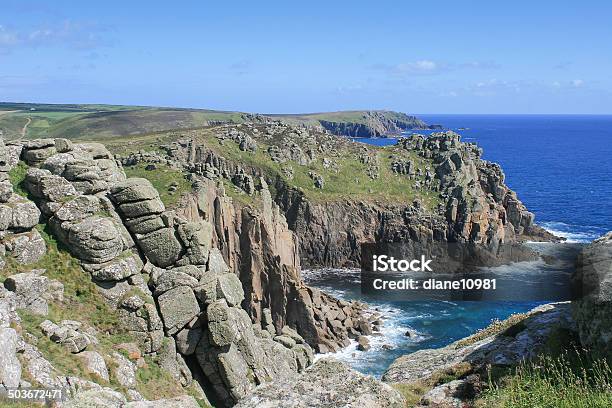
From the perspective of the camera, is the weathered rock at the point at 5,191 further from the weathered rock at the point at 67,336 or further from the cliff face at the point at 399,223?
the cliff face at the point at 399,223

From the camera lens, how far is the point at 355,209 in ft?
420

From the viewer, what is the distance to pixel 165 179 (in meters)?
85.2

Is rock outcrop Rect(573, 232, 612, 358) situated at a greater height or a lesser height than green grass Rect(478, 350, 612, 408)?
greater

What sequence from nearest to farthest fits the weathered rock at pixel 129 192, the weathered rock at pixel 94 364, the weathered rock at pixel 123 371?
the weathered rock at pixel 94 364 < the weathered rock at pixel 123 371 < the weathered rock at pixel 129 192

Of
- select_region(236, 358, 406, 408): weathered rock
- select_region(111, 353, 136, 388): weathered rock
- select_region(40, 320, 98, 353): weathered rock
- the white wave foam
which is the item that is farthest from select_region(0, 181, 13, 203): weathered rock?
the white wave foam

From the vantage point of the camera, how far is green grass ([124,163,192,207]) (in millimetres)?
77812

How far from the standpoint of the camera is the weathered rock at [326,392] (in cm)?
1241

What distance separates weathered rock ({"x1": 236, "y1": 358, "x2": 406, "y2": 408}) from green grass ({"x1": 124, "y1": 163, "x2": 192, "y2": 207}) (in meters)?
64.2

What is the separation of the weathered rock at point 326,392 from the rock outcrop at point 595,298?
6628 mm

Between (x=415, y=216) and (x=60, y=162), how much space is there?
102 m

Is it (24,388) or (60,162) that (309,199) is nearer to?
(60,162)

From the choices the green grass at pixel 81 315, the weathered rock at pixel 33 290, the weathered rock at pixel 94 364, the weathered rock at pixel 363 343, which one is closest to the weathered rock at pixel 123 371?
the green grass at pixel 81 315

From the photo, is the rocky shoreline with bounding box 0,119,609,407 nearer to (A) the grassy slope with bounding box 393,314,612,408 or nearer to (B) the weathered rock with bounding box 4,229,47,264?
(B) the weathered rock with bounding box 4,229,47,264

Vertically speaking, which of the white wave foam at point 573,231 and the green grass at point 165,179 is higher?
the green grass at point 165,179
